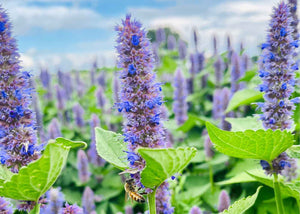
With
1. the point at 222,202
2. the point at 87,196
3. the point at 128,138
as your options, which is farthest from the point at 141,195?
the point at 87,196

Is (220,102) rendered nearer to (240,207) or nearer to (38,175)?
(240,207)

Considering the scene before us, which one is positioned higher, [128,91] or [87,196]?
[128,91]

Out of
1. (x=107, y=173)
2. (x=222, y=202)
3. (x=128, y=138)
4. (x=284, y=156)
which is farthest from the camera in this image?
(x=107, y=173)

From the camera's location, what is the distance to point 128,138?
1.86 metres

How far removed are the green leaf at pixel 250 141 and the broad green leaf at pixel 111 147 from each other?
508mm

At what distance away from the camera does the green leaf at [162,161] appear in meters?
1.48

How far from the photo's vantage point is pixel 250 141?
1956 mm

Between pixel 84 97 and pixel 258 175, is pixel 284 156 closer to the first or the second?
pixel 258 175

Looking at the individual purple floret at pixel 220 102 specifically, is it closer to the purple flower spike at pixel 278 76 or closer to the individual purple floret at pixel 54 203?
the purple flower spike at pixel 278 76

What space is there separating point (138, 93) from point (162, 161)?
0.44m

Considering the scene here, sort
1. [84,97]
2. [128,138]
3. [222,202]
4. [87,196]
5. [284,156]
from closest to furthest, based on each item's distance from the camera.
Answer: [128,138], [284,156], [222,202], [87,196], [84,97]

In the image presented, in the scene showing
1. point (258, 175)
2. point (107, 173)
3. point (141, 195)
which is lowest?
point (107, 173)

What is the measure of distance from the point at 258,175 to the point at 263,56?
857mm

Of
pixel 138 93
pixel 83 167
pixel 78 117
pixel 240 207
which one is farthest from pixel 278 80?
pixel 78 117
